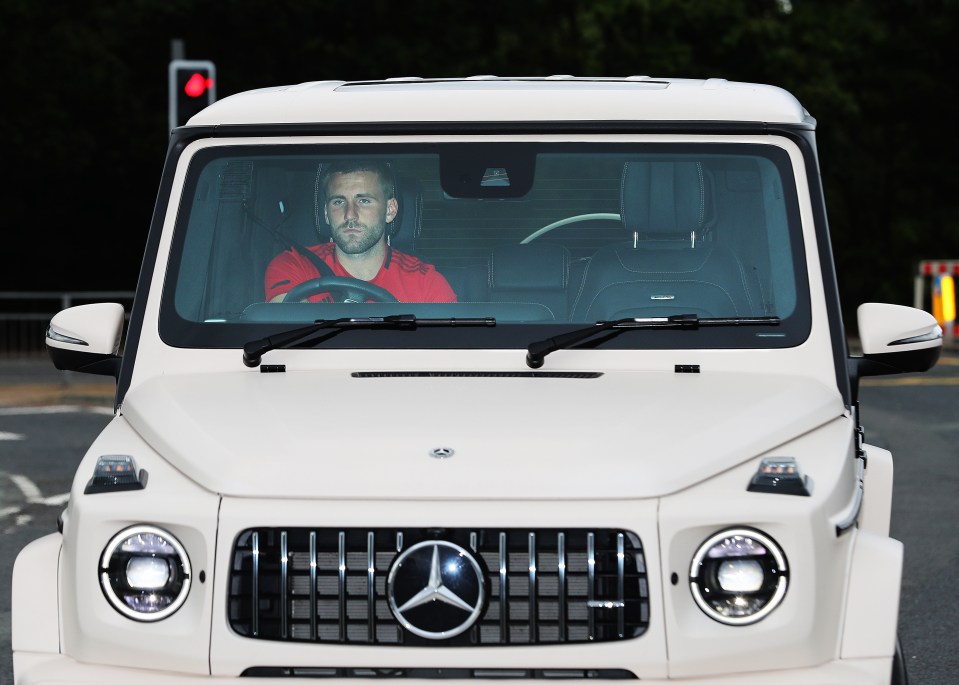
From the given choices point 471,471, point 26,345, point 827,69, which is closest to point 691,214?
point 471,471

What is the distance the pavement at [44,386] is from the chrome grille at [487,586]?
46.9 feet

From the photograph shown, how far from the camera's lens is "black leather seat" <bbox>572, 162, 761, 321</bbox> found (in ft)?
15.8

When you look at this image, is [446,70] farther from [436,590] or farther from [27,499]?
[436,590]

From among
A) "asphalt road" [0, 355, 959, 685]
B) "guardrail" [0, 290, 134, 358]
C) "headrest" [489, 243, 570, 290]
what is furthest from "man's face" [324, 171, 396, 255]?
"guardrail" [0, 290, 134, 358]

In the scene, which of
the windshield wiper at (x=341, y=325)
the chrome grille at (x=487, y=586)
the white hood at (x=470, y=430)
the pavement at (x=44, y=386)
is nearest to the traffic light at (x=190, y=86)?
the pavement at (x=44, y=386)

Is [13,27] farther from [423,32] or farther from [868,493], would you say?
[868,493]

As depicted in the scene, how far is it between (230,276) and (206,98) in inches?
475

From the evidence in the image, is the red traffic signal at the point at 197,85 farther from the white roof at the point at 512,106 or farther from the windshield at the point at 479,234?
the windshield at the point at 479,234

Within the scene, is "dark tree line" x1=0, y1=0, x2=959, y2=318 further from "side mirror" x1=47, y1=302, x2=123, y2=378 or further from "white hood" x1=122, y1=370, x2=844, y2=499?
"white hood" x1=122, y1=370, x2=844, y2=499

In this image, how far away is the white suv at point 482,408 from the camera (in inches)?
149

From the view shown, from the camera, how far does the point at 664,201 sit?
194 inches

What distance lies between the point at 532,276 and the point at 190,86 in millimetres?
12383

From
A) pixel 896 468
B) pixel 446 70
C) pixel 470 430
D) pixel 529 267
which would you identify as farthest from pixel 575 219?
pixel 446 70

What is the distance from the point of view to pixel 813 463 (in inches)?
158
